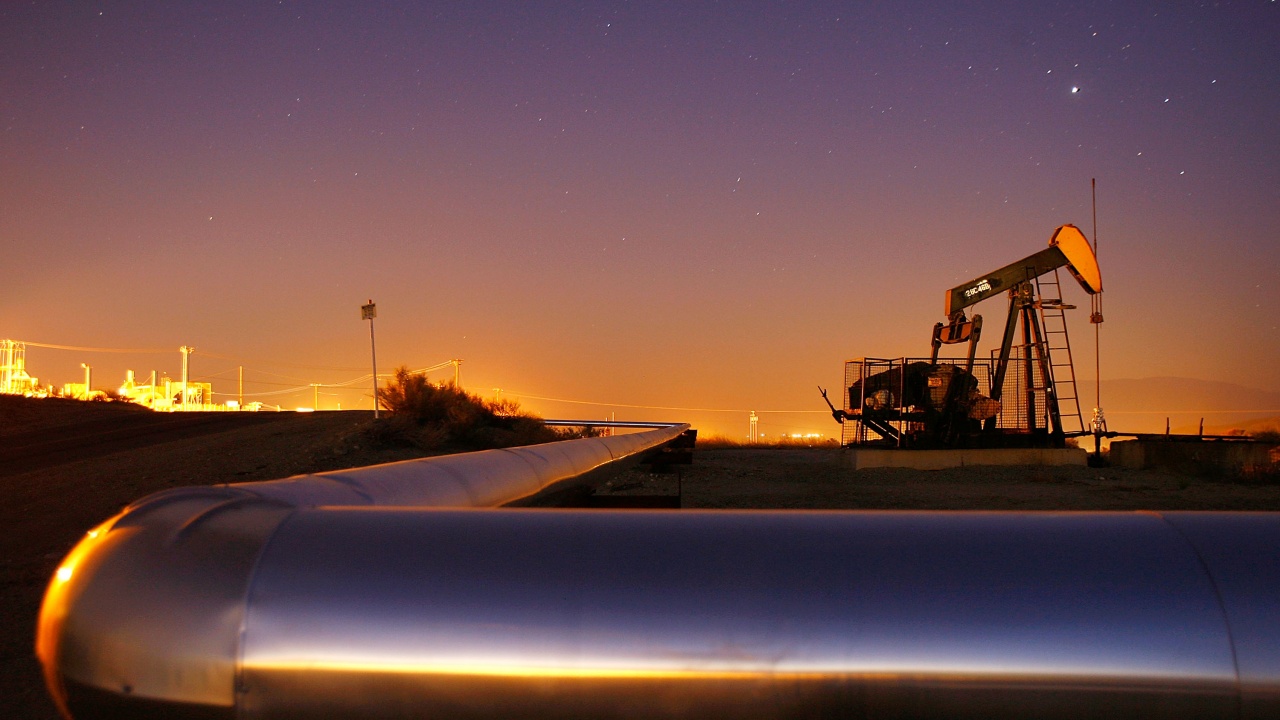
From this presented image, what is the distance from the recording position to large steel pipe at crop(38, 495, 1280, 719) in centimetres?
119

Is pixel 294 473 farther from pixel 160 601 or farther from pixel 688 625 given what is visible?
pixel 688 625

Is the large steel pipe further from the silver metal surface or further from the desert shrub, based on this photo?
the desert shrub

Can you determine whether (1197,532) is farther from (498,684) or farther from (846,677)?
(498,684)

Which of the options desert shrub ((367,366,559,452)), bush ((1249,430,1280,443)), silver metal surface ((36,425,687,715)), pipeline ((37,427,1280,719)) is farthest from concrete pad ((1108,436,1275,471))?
silver metal surface ((36,425,687,715))

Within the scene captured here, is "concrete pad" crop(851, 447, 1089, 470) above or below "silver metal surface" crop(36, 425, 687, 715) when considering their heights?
below

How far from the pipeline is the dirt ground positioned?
338cm

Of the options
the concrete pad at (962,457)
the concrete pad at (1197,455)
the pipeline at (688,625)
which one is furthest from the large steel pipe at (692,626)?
the concrete pad at (1197,455)

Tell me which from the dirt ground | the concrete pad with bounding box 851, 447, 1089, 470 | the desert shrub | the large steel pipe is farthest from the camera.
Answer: the concrete pad with bounding box 851, 447, 1089, 470

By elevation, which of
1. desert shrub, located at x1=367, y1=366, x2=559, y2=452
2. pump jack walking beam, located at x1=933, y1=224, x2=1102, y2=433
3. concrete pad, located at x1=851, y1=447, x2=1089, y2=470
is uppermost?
pump jack walking beam, located at x1=933, y1=224, x2=1102, y2=433

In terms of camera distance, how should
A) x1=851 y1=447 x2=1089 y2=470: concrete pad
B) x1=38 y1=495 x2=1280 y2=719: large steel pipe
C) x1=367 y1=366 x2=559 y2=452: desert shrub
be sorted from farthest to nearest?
x1=851 y1=447 x2=1089 y2=470: concrete pad, x1=367 y1=366 x2=559 y2=452: desert shrub, x1=38 y1=495 x2=1280 y2=719: large steel pipe

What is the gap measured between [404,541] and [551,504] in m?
2.89

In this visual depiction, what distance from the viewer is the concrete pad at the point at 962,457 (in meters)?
18.0

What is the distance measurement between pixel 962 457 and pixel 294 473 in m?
13.0

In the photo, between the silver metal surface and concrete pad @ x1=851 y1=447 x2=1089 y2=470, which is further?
concrete pad @ x1=851 y1=447 x2=1089 y2=470
